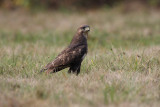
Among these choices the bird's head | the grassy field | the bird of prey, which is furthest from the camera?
the bird's head

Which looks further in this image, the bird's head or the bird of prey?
the bird's head

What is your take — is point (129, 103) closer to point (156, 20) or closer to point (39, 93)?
point (39, 93)

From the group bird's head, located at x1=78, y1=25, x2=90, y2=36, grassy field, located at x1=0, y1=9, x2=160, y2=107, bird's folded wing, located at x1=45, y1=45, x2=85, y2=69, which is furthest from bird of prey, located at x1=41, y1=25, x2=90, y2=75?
bird's head, located at x1=78, y1=25, x2=90, y2=36

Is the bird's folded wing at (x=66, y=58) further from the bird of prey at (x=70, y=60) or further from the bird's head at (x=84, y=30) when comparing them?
the bird's head at (x=84, y=30)

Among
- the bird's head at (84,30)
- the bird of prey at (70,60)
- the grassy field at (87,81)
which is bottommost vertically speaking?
the grassy field at (87,81)

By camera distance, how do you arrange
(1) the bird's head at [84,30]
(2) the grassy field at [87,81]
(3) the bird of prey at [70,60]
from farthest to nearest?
(1) the bird's head at [84,30]
(3) the bird of prey at [70,60]
(2) the grassy field at [87,81]

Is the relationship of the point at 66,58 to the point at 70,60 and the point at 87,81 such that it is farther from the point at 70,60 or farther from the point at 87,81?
the point at 87,81

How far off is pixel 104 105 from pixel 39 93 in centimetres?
92

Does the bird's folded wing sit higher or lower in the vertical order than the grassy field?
higher

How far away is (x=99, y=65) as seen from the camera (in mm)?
6383

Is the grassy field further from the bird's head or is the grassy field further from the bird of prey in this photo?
the bird's head

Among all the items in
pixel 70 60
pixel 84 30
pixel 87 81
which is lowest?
pixel 87 81

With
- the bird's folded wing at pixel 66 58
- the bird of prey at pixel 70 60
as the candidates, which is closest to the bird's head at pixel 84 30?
the bird of prey at pixel 70 60

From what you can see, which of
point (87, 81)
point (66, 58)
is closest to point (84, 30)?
point (66, 58)
